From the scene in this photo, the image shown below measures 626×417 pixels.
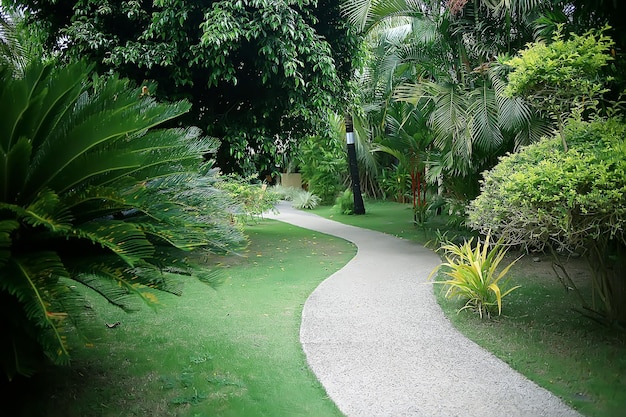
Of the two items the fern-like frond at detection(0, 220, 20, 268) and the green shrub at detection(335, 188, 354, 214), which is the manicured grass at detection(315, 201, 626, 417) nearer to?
the fern-like frond at detection(0, 220, 20, 268)

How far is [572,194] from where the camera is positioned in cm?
370

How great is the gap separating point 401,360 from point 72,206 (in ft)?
9.11

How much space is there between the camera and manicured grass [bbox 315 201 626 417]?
11.6ft

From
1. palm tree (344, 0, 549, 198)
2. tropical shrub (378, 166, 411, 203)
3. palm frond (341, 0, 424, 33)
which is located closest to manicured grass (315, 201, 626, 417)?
palm tree (344, 0, 549, 198)

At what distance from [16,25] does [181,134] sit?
7400mm

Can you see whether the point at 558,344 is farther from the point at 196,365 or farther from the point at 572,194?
the point at 196,365

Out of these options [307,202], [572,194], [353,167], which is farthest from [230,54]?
[307,202]

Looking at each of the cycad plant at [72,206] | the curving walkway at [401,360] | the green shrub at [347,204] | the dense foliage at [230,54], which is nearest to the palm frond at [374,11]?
the dense foliage at [230,54]

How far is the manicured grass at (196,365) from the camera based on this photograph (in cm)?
337

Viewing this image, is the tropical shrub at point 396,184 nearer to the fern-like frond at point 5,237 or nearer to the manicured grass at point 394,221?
the manicured grass at point 394,221

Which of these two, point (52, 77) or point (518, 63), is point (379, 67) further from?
point (52, 77)

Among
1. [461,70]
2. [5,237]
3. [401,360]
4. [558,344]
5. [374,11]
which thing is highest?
[374,11]

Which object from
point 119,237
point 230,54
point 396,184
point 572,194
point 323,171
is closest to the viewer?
point 119,237

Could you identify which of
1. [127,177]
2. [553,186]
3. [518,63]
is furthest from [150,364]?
[518,63]
